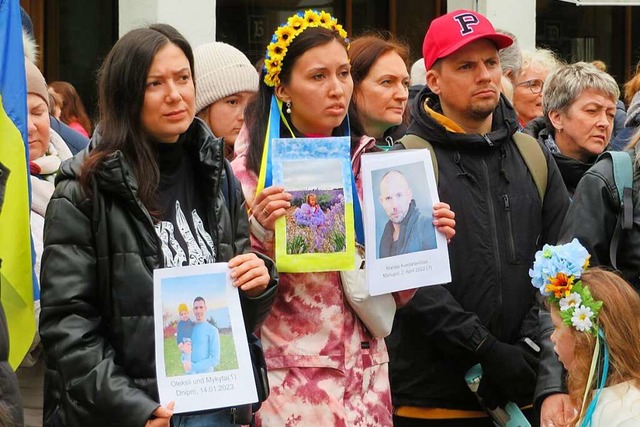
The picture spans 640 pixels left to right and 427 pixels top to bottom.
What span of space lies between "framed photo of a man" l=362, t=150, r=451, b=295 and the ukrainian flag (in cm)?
122

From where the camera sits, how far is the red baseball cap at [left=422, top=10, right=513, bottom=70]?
511 centimetres

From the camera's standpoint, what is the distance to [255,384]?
12.8 ft

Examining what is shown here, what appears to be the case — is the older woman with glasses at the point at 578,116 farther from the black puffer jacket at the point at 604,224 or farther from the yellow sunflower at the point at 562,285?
the yellow sunflower at the point at 562,285

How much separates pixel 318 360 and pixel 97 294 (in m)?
0.89

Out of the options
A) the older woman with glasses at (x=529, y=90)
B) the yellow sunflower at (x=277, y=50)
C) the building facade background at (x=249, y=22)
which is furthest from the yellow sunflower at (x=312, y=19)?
the building facade background at (x=249, y=22)

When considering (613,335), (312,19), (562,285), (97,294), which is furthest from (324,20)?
(613,335)

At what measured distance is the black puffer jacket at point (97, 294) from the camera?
12.0ft

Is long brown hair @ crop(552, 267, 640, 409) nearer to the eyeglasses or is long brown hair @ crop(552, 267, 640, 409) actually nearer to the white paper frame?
the white paper frame

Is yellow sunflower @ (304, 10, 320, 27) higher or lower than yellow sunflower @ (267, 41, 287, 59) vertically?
higher

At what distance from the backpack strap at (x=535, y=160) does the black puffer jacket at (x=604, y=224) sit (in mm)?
497

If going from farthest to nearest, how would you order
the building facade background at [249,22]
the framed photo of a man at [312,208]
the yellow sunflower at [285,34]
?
the building facade background at [249,22]
the yellow sunflower at [285,34]
the framed photo of a man at [312,208]

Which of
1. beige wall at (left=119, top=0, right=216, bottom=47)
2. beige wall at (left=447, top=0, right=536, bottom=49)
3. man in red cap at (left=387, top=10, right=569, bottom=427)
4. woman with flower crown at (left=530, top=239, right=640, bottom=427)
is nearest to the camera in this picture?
woman with flower crown at (left=530, top=239, right=640, bottom=427)

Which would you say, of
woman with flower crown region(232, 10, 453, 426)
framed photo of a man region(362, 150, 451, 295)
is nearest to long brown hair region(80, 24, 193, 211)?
woman with flower crown region(232, 10, 453, 426)

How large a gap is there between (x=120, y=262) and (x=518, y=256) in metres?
1.79
